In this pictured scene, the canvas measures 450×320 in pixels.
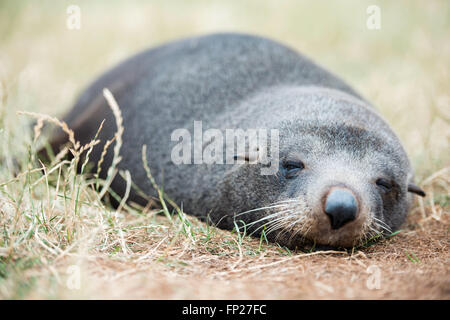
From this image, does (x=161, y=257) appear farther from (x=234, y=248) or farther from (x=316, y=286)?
(x=316, y=286)

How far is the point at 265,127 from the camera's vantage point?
337 cm

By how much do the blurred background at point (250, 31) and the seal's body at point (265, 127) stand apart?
2383 mm

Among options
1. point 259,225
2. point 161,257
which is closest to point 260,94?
point 259,225

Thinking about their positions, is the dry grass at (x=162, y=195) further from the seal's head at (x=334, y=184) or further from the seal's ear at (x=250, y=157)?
the seal's ear at (x=250, y=157)

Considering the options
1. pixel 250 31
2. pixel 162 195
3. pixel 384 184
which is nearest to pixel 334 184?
pixel 384 184

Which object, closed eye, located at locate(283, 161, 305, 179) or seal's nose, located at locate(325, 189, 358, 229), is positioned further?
closed eye, located at locate(283, 161, 305, 179)

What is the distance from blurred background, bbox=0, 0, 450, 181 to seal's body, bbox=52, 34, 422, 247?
2.38 metres

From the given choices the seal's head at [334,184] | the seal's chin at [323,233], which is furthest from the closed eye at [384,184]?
the seal's chin at [323,233]

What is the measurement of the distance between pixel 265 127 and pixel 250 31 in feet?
22.3

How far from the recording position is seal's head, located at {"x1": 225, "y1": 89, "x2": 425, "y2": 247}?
269 cm

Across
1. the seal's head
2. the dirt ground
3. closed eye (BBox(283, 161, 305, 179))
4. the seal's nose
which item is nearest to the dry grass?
the dirt ground

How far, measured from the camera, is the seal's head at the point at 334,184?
2686 millimetres

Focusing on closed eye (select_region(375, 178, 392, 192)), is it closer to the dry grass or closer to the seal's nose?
the dry grass
